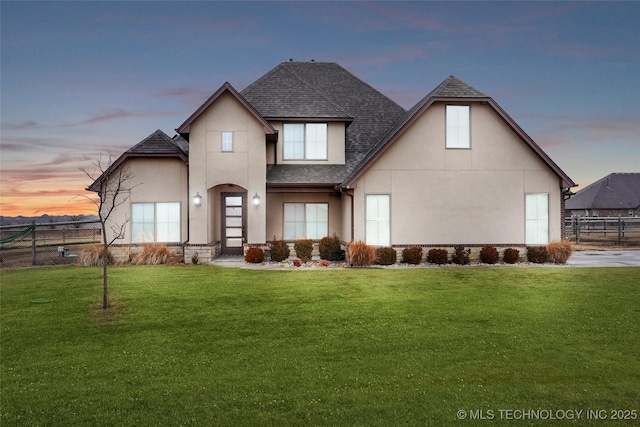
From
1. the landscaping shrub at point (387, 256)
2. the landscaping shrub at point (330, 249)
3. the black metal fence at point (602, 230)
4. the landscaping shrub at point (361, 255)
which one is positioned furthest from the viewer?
the black metal fence at point (602, 230)

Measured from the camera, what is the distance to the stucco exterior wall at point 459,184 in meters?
17.8

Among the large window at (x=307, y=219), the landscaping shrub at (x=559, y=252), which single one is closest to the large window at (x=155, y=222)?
the large window at (x=307, y=219)

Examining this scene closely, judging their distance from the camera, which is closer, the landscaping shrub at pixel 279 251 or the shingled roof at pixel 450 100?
the shingled roof at pixel 450 100

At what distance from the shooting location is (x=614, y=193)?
185ft

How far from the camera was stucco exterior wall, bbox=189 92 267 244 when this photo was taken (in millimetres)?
18641

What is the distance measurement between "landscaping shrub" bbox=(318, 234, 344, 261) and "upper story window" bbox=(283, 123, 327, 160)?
4347 millimetres

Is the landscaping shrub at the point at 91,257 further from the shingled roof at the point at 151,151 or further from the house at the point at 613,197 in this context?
the house at the point at 613,197

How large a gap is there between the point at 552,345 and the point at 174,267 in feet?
43.5

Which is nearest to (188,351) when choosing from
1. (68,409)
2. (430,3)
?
(68,409)

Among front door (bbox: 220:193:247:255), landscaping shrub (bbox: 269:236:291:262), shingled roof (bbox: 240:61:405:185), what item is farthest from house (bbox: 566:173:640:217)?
landscaping shrub (bbox: 269:236:291:262)

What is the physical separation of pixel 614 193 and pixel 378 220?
52.2 meters

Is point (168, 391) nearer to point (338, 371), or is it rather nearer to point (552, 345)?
point (338, 371)

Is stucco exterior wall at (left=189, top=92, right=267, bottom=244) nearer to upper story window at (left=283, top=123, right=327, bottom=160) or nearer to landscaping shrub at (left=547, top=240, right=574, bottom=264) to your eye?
upper story window at (left=283, top=123, right=327, bottom=160)

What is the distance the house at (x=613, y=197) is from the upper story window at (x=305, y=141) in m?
48.6
